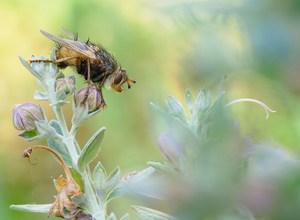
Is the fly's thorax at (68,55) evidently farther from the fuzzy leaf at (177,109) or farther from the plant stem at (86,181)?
the fuzzy leaf at (177,109)

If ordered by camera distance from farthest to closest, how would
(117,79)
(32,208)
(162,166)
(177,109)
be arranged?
(117,79)
(32,208)
(177,109)
(162,166)

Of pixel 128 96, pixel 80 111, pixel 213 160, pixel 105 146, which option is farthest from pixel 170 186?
pixel 105 146

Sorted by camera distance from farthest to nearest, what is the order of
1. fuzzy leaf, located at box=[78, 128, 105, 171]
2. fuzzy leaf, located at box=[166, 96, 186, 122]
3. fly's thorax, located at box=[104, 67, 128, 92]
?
fly's thorax, located at box=[104, 67, 128, 92], fuzzy leaf, located at box=[78, 128, 105, 171], fuzzy leaf, located at box=[166, 96, 186, 122]

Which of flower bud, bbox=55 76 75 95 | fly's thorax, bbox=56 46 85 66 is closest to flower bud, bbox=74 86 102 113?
flower bud, bbox=55 76 75 95

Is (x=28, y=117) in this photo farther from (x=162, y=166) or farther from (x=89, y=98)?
(x=162, y=166)

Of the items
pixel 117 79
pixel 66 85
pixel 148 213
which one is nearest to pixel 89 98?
pixel 66 85

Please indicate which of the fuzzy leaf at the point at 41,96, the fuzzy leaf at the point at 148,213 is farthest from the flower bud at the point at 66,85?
the fuzzy leaf at the point at 148,213

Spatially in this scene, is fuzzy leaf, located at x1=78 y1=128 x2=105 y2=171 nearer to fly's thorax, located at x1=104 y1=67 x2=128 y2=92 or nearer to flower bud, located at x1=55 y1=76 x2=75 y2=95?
flower bud, located at x1=55 y1=76 x2=75 y2=95
